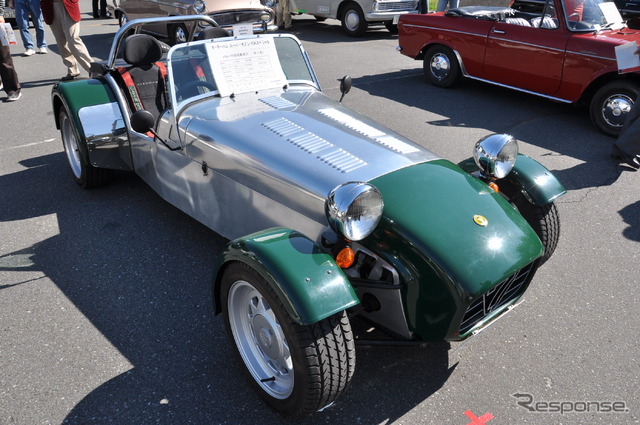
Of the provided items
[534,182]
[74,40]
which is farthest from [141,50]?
[74,40]

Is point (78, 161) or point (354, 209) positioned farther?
point (78, 161)

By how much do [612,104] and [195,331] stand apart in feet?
18.0

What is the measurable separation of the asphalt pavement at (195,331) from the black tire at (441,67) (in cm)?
289

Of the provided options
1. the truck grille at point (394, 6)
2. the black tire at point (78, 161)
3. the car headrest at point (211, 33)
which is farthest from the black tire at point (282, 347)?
the truck grille at point (394, 6)

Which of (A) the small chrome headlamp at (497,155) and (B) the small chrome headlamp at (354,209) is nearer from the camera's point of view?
(B) the small chrome headlamp at (354,209)

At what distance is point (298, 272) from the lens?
2.38 metres

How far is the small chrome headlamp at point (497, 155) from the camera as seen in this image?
327cm

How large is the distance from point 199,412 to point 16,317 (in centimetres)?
147

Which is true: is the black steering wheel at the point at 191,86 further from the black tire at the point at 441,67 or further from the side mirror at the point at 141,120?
the black tire at the point at 441,67

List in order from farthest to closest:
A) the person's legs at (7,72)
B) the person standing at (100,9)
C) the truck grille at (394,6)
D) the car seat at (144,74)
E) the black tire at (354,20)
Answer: the person standing at (100,9) < the black tire at (354,20) < the truck grille at (394,6) < the person's legs at (7,72) < the car seat at (144,74)

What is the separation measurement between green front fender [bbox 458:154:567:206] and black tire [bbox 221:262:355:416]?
161 centimetres

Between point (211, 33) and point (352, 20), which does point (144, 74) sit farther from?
point (352, 20)

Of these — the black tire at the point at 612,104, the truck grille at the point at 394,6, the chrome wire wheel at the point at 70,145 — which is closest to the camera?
the chrome wire wheel at the point at 70,145

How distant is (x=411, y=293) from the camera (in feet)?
8.50
